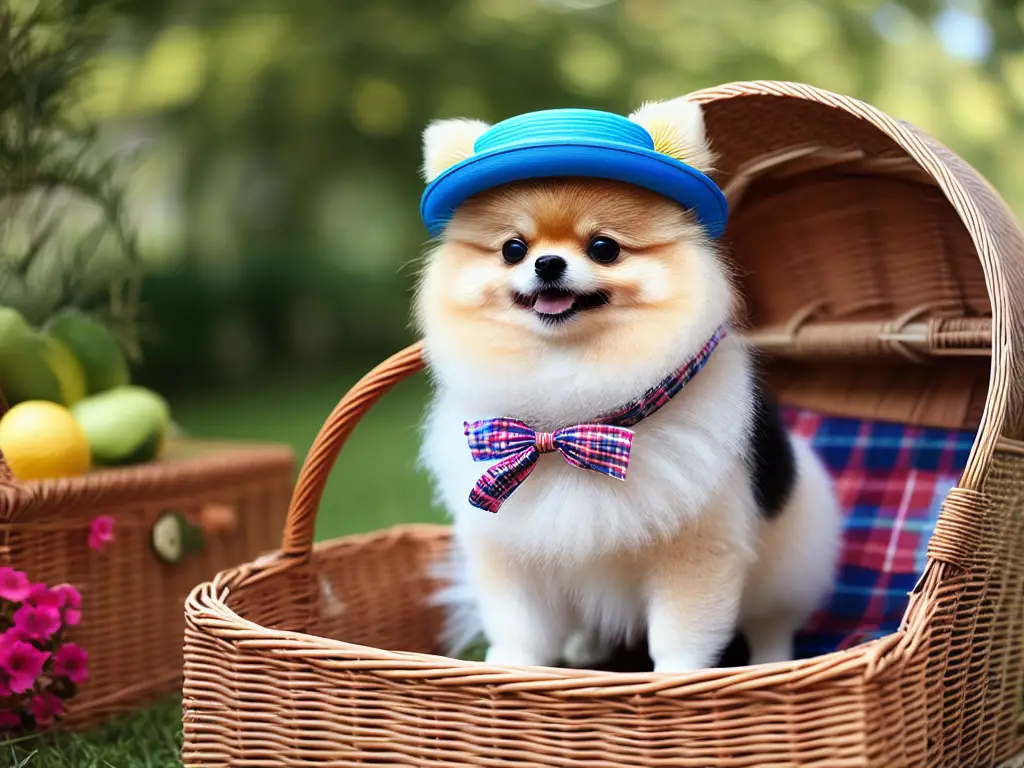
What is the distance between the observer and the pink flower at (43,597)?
202 centimetres

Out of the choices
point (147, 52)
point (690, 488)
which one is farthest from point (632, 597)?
point (147, 52)

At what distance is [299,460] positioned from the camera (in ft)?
18.2

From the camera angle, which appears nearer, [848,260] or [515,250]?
[515,250]

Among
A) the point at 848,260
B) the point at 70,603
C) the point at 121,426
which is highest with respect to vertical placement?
the point at 848,260

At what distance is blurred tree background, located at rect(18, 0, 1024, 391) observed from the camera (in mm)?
6789

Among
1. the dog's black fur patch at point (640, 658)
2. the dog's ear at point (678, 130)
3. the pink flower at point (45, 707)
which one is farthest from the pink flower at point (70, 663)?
the dog's ear at point (678, 130)

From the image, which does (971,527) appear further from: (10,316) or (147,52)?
(147,52)

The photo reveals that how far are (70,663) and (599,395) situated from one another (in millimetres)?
1262

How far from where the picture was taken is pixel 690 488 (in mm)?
1696

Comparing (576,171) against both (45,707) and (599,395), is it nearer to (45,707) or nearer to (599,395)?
(599,395)

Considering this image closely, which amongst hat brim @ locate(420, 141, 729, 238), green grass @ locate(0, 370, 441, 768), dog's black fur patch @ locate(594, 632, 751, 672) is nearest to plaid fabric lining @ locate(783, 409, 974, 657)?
dog's black fur patch @ locate(594, 632, 751, 672)

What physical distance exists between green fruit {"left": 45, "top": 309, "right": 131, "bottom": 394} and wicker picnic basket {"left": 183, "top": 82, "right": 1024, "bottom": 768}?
2.35 feet

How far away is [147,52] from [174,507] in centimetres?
562

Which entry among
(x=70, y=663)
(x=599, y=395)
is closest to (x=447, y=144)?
(x=599, y=395)
